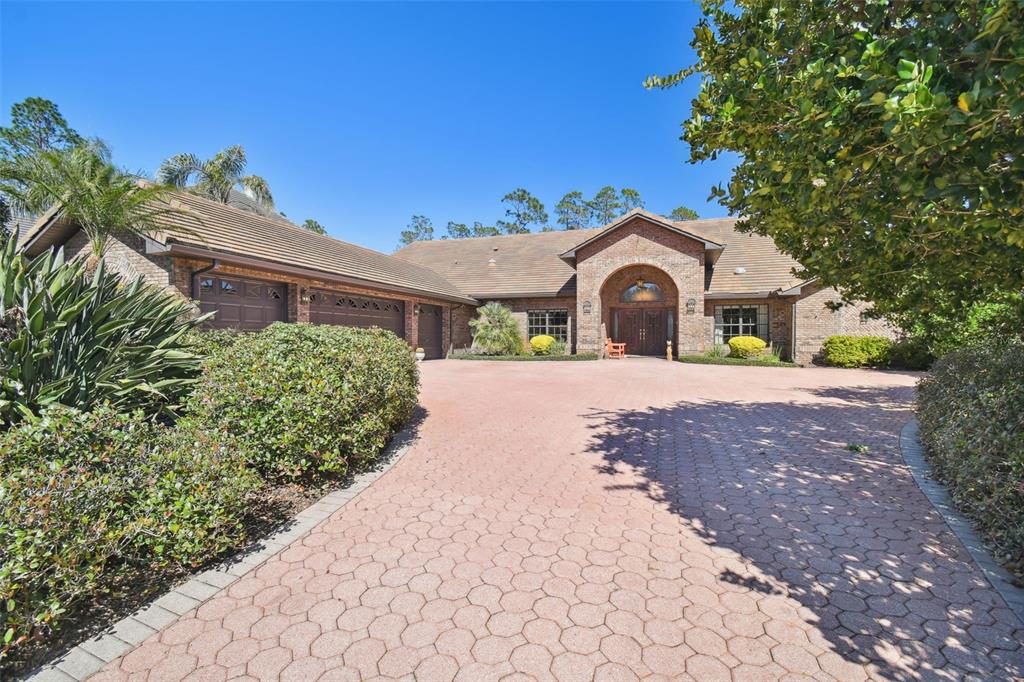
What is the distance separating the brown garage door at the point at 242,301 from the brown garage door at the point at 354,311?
1.09 metres

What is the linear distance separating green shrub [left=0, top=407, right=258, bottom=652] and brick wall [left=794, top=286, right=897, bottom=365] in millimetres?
20648

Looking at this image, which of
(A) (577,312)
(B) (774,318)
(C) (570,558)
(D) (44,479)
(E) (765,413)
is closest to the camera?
(D) (44,479)

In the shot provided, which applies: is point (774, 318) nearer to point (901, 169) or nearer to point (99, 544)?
point (901, 169)

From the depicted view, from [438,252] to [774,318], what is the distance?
19582 mm

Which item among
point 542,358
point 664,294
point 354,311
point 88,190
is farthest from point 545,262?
point 88,190

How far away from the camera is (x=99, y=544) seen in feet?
8.93

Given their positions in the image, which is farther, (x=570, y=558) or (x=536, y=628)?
(x=570, y=558)

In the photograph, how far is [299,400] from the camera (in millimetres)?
4582

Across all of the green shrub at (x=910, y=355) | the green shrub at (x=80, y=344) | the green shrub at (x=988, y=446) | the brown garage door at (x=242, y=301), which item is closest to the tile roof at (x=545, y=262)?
the green shrub at (x=910, y=355)

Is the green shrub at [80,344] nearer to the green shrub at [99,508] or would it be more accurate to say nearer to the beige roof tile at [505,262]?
the green shrub at [99,508]

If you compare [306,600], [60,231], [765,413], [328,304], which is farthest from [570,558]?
[60,231]

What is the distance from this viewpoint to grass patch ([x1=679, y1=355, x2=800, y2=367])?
18175mm

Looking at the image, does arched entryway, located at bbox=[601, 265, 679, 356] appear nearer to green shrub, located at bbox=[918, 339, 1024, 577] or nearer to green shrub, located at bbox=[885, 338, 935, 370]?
green shrub, located at bbox=[885, 338, 935, 370]

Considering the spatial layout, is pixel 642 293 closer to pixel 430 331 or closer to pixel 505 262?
pixel 505 262
